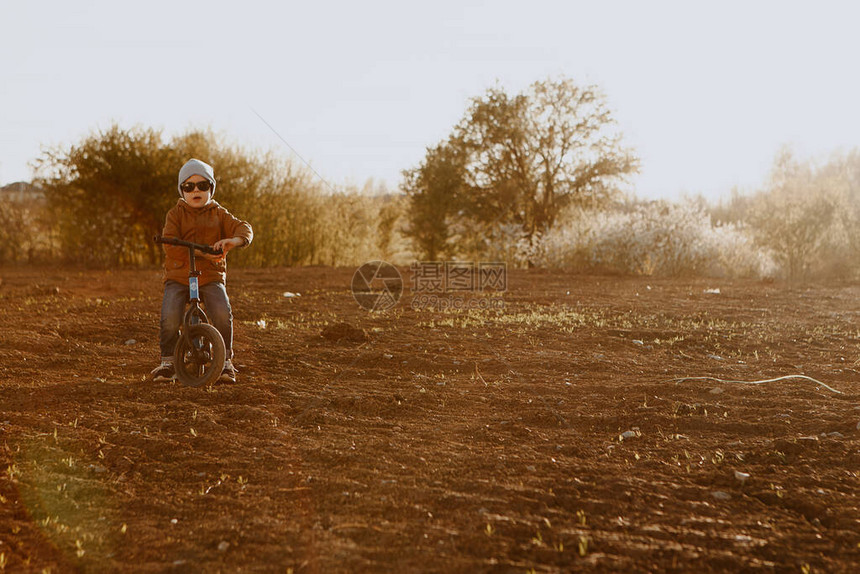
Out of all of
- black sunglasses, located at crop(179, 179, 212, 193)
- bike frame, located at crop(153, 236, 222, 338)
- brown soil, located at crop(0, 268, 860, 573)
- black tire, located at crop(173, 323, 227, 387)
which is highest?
black sunglasses, located at crop(179, 179, 212, 193)

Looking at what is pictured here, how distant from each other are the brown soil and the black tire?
121 mm

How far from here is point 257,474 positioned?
308cm

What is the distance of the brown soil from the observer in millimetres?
2367

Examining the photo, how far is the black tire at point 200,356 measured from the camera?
172 inches

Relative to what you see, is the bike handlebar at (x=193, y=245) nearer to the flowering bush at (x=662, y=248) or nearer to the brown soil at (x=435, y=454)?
the brown soil at (x=435, y=454)

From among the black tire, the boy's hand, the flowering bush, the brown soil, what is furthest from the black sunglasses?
the flowering bush

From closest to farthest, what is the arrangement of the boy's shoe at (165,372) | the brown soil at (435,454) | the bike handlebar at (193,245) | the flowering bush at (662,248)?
the brown soil at (435,454)
the bike handlebar at (193,245)
the boy's shoe at (165,372)
the flowering bush at (662,248)

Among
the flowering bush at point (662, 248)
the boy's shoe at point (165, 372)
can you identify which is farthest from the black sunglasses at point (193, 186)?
the flowering bush at point (662, 248)

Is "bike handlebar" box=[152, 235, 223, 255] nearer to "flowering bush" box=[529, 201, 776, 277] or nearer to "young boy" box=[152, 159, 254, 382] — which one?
"young boy" box=[152, 159, 254, 382]

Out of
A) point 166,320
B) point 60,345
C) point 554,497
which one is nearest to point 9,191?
point 60,345

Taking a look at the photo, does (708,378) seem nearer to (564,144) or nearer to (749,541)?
(749,541)

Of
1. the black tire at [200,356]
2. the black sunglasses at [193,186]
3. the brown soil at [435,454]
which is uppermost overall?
the black sunglasses at [193,186]

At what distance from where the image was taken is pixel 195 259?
14.9 feet

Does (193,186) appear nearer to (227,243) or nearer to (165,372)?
(227,243)
